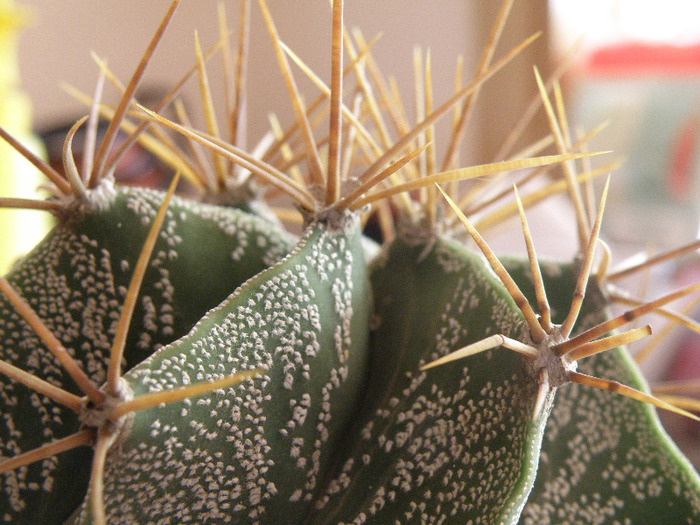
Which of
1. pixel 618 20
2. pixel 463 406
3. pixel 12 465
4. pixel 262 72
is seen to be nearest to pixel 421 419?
pixel 463 406

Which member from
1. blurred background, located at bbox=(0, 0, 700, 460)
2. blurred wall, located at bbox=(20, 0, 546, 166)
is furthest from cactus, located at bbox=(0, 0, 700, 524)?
blurred background, located at bbox=(0, 0, 700, 460)

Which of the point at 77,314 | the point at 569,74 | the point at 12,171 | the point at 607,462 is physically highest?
the point at 569,74

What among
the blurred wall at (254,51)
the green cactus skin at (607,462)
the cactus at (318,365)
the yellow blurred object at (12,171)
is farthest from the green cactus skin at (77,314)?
the blurred wall at (254,51)

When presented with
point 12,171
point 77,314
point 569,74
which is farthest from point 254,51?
point 77,314

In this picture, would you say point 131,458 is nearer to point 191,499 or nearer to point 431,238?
point 191,499

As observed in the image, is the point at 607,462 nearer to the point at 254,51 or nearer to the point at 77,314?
the point at 77,314

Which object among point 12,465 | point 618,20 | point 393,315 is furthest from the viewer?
point 618,20
